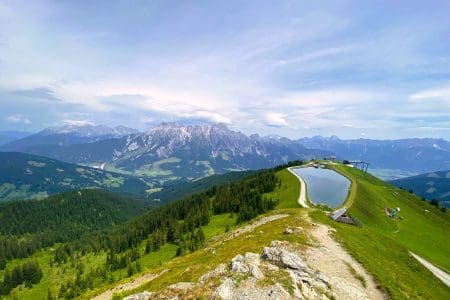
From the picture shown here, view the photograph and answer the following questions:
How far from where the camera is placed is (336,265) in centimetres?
4197

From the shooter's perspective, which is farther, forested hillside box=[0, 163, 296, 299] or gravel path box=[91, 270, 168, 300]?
forested hillside box=[0, 163, 296, 299]

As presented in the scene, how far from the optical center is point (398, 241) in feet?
275

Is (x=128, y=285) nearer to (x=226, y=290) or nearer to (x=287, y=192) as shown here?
(x=226, y=290)

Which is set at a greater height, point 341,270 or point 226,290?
point 226,290

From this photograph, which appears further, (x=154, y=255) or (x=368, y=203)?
(x=154, y=255)

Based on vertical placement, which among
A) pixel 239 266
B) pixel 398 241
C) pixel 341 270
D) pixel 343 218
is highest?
pixel 239 266

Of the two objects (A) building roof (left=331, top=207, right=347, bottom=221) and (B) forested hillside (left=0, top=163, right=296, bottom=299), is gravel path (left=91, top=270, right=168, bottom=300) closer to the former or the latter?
(B) forested hillside (left=0, top=163, right=296, bottom=299)

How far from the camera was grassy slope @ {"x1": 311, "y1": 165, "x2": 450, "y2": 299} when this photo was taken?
43.4 meters

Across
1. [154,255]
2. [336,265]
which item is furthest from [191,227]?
[336,265]

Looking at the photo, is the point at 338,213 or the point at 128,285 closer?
the point at 128,285

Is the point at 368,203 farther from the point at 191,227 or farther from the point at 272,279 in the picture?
the point at 272,279

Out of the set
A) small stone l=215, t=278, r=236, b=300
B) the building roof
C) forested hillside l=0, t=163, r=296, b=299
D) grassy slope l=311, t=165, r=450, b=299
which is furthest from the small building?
small stone l=215, t=278, r=236, b=300

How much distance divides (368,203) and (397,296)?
88265 mm

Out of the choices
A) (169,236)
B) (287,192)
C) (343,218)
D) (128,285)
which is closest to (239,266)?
(128,285)
